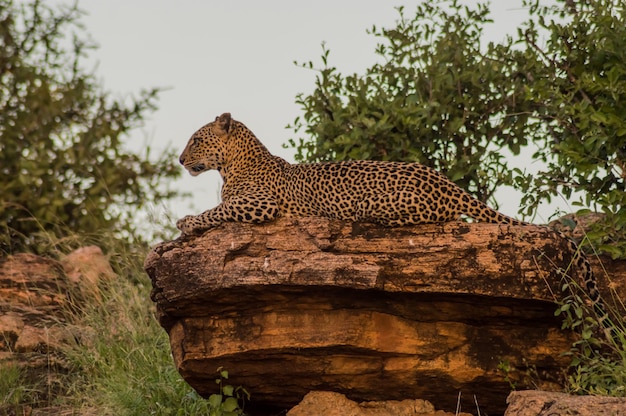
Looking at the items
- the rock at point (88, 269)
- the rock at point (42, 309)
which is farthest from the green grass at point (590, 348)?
the rock at point (88, 269)

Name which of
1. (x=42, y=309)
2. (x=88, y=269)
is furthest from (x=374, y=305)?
(x=88, y=269)

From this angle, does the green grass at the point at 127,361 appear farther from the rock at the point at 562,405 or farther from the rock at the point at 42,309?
the rock at the point at 562,405

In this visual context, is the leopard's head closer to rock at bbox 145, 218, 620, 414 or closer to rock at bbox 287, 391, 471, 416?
rock at bbox 145, 218, 620, 414

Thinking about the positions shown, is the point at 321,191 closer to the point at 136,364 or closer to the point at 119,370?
the point at 136,364

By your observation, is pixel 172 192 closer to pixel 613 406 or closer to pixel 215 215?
pixel 215 215

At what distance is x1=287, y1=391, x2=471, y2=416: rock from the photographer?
9.30m

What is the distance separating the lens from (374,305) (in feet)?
29.6

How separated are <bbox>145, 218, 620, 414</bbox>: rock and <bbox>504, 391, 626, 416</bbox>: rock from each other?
119cm

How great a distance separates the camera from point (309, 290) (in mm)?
8938

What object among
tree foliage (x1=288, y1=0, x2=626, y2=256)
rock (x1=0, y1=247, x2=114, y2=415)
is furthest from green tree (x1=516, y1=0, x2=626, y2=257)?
rock (x1=0, y1=247, x2=114, y2=415)

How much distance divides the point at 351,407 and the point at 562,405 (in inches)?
97.4

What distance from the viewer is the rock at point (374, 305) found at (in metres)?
8.76

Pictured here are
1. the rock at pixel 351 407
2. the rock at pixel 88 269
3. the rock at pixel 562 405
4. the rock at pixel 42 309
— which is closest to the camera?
the rock at pixel 562 405

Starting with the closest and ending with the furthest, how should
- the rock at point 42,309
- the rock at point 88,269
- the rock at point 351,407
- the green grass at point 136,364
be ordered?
1. the green grass at point 136,364
2. the rock at point 351,407
3. the rock at point 42,309
4. the rock at point 88,269
